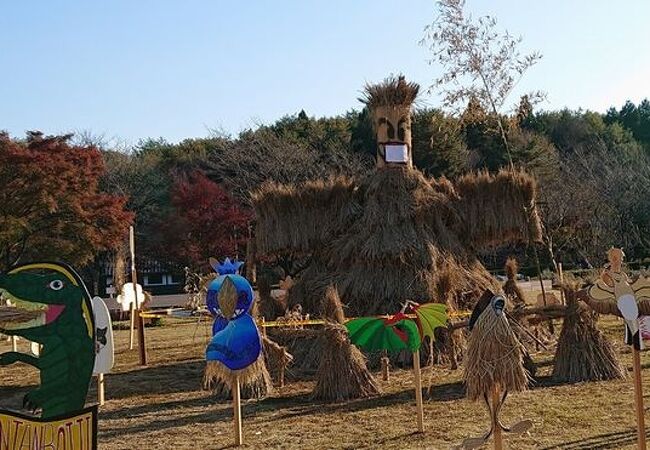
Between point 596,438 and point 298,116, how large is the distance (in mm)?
34474

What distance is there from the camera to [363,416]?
7.68 m

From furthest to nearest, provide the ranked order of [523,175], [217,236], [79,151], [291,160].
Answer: [291,160] < [217,236] < [79,151] < [523,175]

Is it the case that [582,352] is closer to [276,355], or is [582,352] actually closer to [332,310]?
[332,310]

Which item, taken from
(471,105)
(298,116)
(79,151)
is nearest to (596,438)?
(471,105)

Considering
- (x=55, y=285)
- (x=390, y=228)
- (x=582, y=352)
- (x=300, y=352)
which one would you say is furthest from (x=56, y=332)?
(x=390, y=228)

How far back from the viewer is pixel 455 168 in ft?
97.1

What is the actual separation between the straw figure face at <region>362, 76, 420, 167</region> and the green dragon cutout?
7.68 metres

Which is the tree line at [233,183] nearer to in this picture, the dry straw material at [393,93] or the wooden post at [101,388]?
the dry straw material at [393,93]

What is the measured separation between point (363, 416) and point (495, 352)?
3.02 meters

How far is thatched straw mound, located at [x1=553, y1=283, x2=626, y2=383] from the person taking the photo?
8.98m

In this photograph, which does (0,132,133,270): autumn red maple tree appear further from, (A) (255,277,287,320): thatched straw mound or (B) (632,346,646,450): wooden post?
(B) (632,346,646,450): wooden post

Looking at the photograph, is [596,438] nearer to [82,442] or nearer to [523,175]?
[82,442]

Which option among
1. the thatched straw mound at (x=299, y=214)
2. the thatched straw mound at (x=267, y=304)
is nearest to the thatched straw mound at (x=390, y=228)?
the thatched straw mound at (x=299, y=214)

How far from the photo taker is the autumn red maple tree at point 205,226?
25.1 meters
